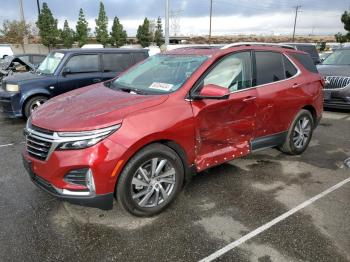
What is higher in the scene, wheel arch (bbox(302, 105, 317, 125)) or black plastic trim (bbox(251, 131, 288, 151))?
wheel arch (bbox(302, 105, 317, 125))

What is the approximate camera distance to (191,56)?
4.30m

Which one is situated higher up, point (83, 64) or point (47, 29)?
point (47, 29)

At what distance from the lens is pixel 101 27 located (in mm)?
60219

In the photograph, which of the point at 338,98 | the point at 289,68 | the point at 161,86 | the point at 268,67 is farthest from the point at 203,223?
the point at 338,98

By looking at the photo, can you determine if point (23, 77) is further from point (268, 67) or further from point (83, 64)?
point (268, 67)

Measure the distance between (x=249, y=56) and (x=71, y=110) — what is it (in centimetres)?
242

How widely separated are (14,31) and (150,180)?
4649 cm

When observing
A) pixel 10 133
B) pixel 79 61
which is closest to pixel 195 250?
pixel 10 133

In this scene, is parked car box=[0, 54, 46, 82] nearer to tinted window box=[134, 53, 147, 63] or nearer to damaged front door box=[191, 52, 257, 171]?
tinted window box=[134, 53, 147, 63]

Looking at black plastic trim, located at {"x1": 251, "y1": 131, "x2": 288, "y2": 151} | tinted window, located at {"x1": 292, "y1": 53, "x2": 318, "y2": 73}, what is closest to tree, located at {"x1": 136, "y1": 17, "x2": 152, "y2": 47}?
tinted window, located at {"x1": 292, "y1": 53, "x2": 318, "y2": 73}

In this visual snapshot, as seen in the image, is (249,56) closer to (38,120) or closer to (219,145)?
(219,145)

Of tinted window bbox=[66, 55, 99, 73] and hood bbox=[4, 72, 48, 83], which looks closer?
hood bbox=[4, 72, 48, 83]

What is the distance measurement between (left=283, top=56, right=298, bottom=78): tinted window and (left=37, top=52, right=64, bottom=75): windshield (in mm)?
5373

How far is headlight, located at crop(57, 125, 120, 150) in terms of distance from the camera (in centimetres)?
303
